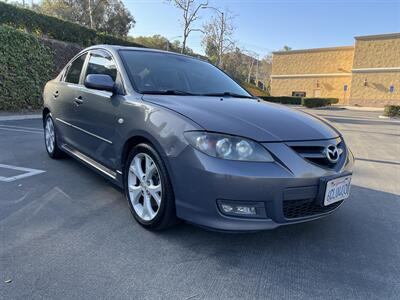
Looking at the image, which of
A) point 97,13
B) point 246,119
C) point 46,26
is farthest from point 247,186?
point 97,13

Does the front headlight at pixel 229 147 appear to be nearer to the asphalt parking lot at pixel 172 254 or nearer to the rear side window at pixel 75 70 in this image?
the asphalt parking lot at pixel 172 254

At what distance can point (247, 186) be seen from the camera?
2.19m

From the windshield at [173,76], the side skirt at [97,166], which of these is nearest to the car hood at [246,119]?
the windshield at [173,76]

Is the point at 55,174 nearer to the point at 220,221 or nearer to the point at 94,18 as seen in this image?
the point at 220,221

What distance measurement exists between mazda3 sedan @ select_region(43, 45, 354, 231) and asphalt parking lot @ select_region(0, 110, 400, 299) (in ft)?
0.96

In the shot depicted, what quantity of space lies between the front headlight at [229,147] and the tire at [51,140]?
3.15 meters

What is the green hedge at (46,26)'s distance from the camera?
1411 cm

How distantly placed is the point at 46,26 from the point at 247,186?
16565 mm

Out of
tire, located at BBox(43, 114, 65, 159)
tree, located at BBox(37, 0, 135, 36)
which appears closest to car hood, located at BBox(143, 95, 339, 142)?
tire, located at BBox(43, 114, 65, 159)

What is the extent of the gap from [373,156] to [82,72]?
581 centimetres

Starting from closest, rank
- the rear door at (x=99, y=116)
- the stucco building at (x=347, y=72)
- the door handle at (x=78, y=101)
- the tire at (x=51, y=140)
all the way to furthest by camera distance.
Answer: the rear door at (x=99, y=116) < the door handle at (x=78, y=101) < the tire at (x=51, y=140) < the stucco building at (x=347, y=72)

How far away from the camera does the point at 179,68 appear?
142 inches

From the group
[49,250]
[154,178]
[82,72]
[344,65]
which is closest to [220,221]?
[154,178]

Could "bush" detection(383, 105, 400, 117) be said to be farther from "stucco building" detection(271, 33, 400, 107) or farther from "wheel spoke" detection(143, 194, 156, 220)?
"wheel spoke" detection(143, 194, 156, 220)
